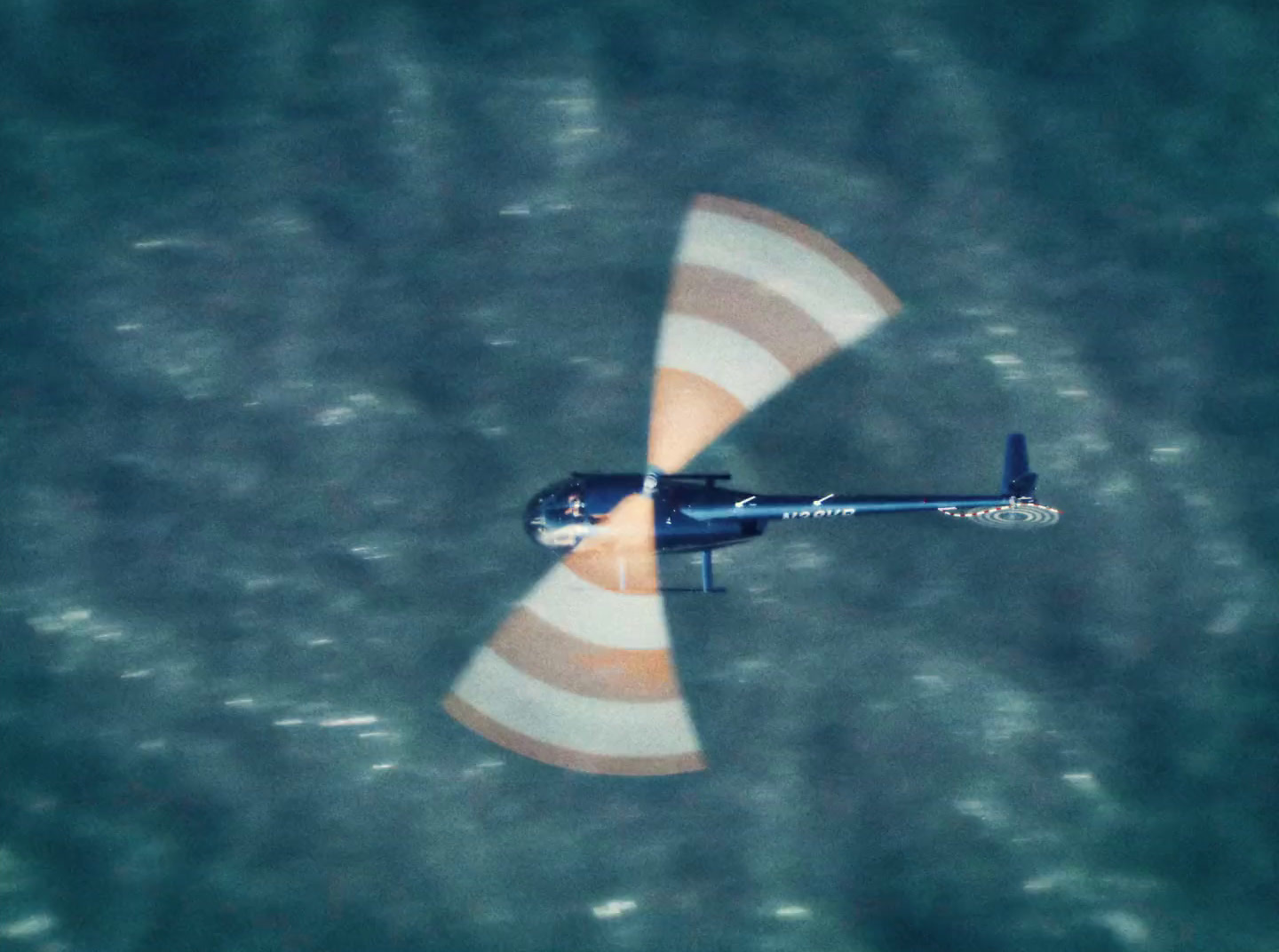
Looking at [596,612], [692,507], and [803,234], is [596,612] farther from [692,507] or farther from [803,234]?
[803,234]

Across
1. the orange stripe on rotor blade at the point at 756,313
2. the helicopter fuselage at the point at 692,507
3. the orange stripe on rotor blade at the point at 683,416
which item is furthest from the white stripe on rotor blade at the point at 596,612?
the orange stripe on rotor blade at the point at 756,313

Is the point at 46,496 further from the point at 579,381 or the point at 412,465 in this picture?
the point at 579,381

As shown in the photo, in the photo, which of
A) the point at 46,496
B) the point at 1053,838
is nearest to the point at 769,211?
the point at 1053,838

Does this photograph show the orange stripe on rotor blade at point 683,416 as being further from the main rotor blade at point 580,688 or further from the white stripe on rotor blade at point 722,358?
the main rotor blade at point 580,688

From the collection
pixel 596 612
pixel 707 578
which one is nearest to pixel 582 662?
pixel 596 612

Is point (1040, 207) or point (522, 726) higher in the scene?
point (1040, 207)
